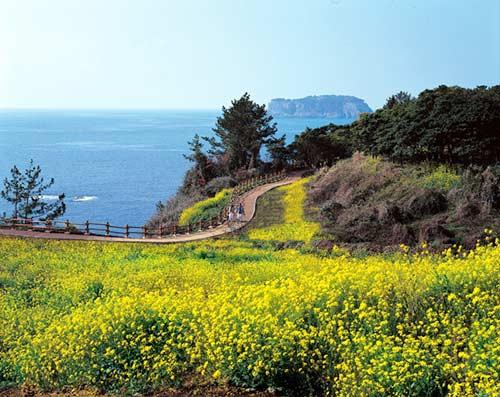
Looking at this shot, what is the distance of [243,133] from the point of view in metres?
67.9

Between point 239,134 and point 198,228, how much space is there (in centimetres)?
2901

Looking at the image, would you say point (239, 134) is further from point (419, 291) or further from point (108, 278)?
point (419, 291)

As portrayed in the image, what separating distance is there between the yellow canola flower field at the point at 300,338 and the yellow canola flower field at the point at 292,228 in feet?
62.9

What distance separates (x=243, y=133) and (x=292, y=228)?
1300 inches

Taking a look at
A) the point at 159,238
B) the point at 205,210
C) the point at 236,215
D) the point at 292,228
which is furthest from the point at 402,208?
the point at 205,210

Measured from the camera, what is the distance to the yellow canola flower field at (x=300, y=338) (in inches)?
349

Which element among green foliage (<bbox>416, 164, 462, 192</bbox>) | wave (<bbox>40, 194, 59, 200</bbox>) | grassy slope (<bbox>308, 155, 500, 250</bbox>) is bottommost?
wave (<bbox>40, 194, 59, 200</bbox>)

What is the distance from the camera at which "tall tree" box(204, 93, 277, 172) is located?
67812 mm

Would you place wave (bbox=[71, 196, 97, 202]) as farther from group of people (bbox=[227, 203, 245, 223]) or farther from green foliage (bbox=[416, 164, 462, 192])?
green foliage (bbox=[416, 164, 462, 192])

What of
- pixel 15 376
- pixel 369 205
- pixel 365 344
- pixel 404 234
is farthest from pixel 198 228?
pixel 365 344

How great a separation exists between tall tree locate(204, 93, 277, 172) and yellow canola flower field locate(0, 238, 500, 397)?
54.0 meters

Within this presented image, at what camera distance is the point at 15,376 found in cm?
1217

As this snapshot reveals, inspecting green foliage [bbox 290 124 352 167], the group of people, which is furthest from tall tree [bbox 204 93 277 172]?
the group of people

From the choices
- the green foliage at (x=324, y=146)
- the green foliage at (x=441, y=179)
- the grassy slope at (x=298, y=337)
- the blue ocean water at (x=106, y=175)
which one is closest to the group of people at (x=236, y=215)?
the green foliage at (x=441, y=179)
